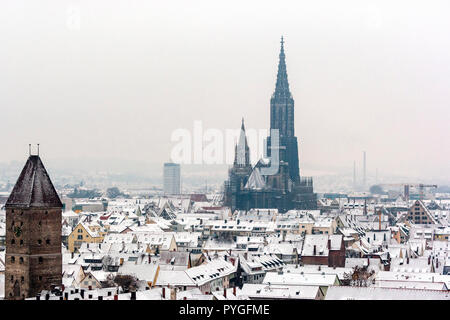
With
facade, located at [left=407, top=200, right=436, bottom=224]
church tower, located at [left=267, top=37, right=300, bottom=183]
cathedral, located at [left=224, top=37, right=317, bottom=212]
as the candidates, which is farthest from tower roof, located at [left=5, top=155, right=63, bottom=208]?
cathedral, located at [left=224, top=37, right=317, bottom=212]

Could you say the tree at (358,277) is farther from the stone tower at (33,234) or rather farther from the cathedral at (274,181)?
the cathedral at (274,181)

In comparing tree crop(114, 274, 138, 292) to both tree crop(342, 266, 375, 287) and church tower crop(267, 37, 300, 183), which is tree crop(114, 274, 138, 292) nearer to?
tree crop(342, 266, 375, 287)

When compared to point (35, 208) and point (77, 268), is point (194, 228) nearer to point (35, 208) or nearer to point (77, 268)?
point (77, 268)

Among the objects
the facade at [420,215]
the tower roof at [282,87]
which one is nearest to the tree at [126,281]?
the facade at [420,215]

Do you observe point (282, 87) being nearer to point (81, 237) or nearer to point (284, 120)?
point (284, 120)

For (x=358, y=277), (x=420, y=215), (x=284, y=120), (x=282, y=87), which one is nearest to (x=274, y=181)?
(x=284, y=120)
